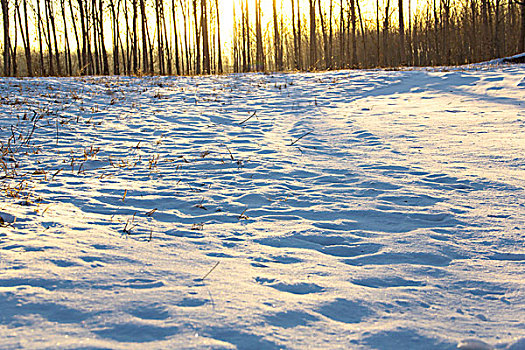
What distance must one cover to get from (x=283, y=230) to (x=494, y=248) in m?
1.34

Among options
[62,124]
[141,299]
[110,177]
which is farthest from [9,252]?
[62,124]

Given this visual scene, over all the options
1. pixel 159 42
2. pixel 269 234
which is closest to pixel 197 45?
pixel 159 42

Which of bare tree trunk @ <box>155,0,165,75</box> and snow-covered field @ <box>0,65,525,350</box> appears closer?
snow-covered field @ <box>0,65,525,350</box>

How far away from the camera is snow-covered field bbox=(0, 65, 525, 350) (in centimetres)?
149

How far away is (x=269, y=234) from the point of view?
8.34 feet

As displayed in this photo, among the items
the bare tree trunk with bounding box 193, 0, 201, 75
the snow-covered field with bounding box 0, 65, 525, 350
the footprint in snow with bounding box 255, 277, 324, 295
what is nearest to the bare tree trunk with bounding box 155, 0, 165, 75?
the bare tree trunk with bounding box 193, 0, 201, 75

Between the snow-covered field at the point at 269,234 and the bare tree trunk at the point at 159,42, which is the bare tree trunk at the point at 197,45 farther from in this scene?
the snow-covered field at the point at 269,234

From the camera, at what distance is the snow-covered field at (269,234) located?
149 centimetres

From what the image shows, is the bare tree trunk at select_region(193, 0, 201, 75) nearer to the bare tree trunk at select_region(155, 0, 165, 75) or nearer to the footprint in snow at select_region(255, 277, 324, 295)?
the bare tree trunk at select_region(155, 0, 165, 75)

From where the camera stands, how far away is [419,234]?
2480mm

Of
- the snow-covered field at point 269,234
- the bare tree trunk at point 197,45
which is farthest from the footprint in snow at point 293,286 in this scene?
the bare tree trunk at point 197,45

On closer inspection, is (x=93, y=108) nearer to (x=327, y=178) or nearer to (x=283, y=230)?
(x=327, y=178)

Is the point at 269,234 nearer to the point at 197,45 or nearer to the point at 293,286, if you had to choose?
the point at 293,286

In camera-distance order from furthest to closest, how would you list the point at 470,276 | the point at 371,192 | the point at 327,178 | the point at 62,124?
the point at 62,124, the point at 327,178, the point at 371,192, the point at 470,276
